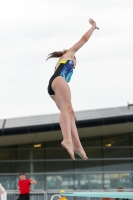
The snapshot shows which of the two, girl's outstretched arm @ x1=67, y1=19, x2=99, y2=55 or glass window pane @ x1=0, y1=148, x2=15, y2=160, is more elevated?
glass window pane @ x1=0, y1=148, x2=15, y2=160

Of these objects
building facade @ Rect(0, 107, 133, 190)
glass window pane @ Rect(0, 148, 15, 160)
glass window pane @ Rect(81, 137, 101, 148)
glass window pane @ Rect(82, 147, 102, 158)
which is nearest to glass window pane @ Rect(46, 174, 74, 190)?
building facade @ Rect(0, 107, 133, 190)

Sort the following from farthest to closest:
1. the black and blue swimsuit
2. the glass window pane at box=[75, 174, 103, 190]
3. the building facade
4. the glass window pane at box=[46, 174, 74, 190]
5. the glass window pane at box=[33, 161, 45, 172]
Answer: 1. the glass window pane at box=[33, 161, 45, 172]
2. the glass window pane at box=[46, 174, 74, 190]
3. the glass window pane at box=[75, 174, 103, 190]
4. the building facade
5. the black and blue swimsuit

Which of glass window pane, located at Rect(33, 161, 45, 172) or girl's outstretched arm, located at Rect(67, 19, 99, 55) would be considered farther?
glass window pane, located at Rect(33, 161, 45, 172)

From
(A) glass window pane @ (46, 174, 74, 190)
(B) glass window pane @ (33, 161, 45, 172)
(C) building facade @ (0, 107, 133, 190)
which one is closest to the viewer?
(C) building facade @ (0, 107, 133, 190)

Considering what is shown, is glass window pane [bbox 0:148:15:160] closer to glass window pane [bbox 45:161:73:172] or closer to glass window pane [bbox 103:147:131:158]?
glass window pane [bbox 45:161:73:172]

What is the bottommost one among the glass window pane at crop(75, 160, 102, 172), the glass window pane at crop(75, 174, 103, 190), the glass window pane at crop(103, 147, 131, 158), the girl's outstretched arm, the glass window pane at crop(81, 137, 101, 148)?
the glass window pane at crop(75, 174, 103, 190)

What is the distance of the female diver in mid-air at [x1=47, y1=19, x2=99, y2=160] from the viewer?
22.0 feet

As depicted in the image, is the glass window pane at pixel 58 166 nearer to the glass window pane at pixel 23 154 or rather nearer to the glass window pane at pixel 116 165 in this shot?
the glass window pane at pixel 23 154

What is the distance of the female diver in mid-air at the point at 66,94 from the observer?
670 centimetres

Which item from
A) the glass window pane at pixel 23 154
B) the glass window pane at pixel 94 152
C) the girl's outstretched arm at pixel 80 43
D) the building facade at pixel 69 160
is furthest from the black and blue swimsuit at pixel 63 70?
the glass window pane at pixel 23 154

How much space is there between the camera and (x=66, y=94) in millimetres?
6746

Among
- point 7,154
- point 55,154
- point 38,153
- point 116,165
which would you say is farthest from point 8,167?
point 116,165

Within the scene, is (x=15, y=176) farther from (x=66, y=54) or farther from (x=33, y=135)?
(x=66, y=54)

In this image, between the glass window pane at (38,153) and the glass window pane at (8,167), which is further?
the glass window pane at (38,153)
